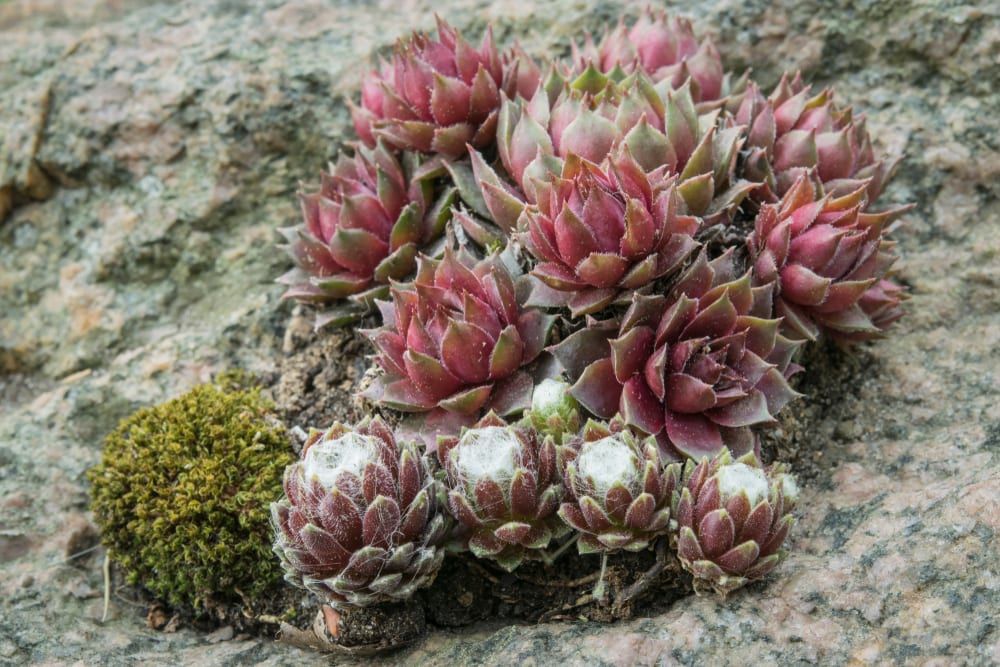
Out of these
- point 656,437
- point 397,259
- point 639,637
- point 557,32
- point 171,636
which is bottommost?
point 171,636

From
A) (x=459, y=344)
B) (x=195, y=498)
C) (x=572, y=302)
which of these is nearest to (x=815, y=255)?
(x=572, y=302)

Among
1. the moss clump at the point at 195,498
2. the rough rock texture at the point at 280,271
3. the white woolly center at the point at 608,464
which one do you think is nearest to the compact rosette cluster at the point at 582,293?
the white woolly center at the point at 608,464

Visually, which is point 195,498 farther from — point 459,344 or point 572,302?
point 572,302

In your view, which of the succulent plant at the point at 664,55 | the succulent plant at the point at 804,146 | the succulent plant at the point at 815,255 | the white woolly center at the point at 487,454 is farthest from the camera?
the succulent plant at the point at 664,55

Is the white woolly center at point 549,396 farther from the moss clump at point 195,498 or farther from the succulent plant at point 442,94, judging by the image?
the succulent plant at point 442,94

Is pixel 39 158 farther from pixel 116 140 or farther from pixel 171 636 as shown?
pixel 171 636

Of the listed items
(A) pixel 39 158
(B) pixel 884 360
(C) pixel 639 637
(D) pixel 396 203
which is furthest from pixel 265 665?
(A) pixel 39 158
